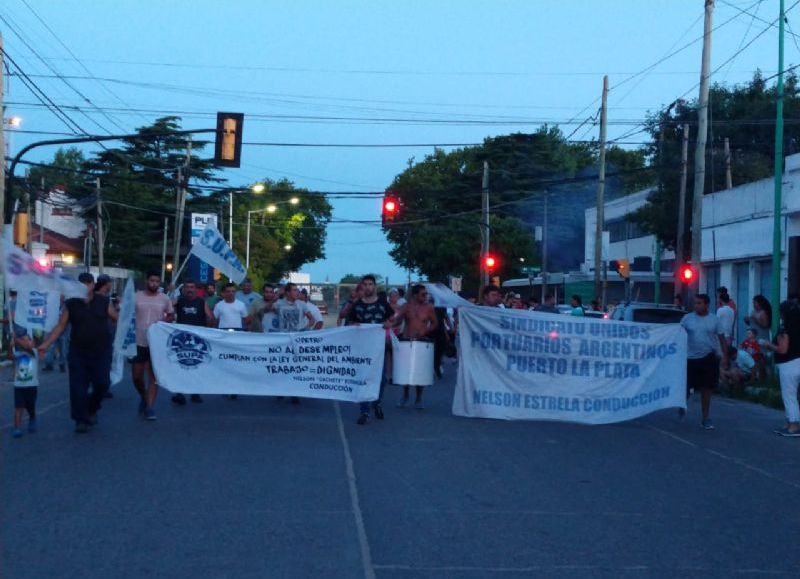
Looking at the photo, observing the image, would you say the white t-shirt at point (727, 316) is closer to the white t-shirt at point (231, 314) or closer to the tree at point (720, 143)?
the white t-shirt at point (231, 314)

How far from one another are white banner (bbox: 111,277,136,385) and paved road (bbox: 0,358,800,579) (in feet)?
2.16

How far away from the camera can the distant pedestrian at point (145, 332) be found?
1455 cm

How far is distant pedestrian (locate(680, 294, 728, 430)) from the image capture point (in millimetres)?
15078

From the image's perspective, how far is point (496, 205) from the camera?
68562mm

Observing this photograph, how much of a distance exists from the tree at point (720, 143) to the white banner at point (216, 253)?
24491 mm

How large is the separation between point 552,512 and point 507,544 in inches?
46.0

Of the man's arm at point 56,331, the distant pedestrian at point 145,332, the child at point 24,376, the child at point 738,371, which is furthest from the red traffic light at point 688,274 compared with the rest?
the child at point 24,376

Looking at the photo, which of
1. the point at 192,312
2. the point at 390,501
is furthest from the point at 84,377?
the point at 390,501

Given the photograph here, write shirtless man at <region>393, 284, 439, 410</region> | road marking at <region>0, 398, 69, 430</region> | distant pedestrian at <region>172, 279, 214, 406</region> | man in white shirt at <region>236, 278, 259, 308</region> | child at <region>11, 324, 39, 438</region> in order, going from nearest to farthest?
child at <region>11, 324, 39, 438</region>
road marking at <region>0, 398, 69, 430</region>
distant pedestrian at <region>172, 279, 214, 406</region>
shirtless man at <region>393, 284, 439, 410</region>
man in white shirt at <region>236, 278, 259, 308</region>

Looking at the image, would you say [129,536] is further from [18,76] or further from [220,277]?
[220,277]

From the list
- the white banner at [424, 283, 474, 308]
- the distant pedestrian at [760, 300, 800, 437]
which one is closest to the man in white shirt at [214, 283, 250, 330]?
the white banner at [424, 283, 474, 308]

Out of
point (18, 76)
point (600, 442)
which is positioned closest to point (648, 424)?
point (600, 442)

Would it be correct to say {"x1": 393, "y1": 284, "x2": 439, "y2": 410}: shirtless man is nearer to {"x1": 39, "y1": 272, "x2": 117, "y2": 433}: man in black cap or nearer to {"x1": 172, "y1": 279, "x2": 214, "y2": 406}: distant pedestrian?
{"x1": 172, "y1": 279, "x2": 214, "y2": 406}: distant pedestrian

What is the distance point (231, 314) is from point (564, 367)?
537 centimetres
